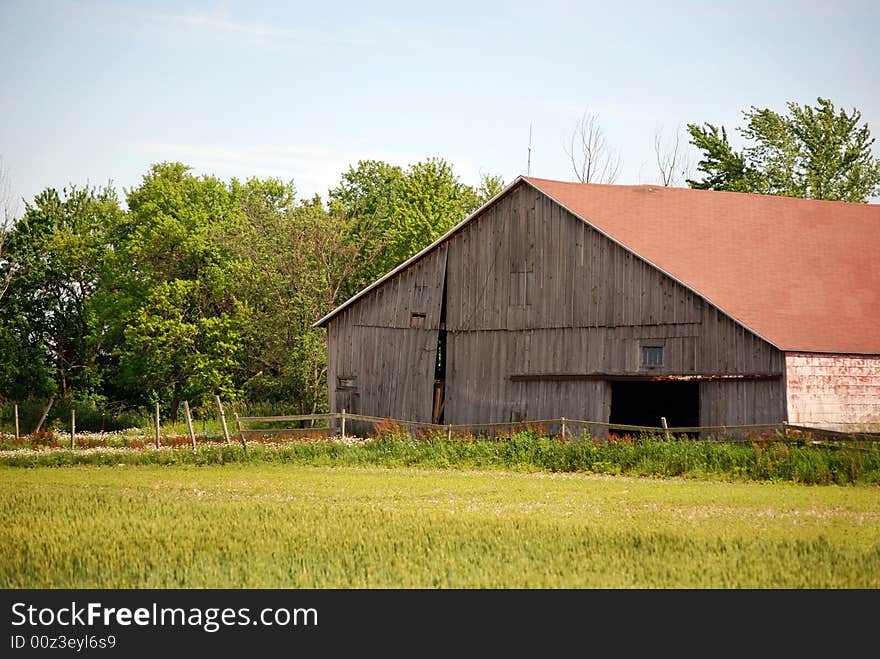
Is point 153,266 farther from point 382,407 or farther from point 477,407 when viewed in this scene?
point 477,407

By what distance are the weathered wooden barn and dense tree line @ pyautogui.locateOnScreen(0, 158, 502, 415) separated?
13.1 metres

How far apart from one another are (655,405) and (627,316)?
25.6 feet

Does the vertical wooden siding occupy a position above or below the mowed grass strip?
above

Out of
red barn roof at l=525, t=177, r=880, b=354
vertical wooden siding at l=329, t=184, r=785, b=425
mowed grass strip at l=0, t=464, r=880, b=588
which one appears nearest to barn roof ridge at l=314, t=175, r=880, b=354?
red barn roof at l=525, t=177, r=880, b=354

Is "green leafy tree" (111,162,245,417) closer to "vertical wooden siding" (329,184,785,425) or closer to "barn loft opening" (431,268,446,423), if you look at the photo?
"vertical wooden siding" (329,184,785,425)

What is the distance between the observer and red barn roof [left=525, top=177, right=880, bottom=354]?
106 ft

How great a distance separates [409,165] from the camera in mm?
71438

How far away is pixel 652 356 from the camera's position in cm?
3347

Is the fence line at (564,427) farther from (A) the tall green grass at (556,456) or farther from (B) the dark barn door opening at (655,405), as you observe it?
(B) the dark barn door opening at (655,405)

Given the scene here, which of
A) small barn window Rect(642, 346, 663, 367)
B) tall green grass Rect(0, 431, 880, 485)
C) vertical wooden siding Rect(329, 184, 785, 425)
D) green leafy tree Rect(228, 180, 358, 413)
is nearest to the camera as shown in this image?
tall green grass Rect(0, 431, 880, 485)

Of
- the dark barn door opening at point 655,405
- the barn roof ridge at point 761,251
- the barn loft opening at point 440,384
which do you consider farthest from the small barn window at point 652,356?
the barn loft opening at point 440,384

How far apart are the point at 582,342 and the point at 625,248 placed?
10.9 feet

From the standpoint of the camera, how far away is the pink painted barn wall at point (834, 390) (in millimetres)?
30547
